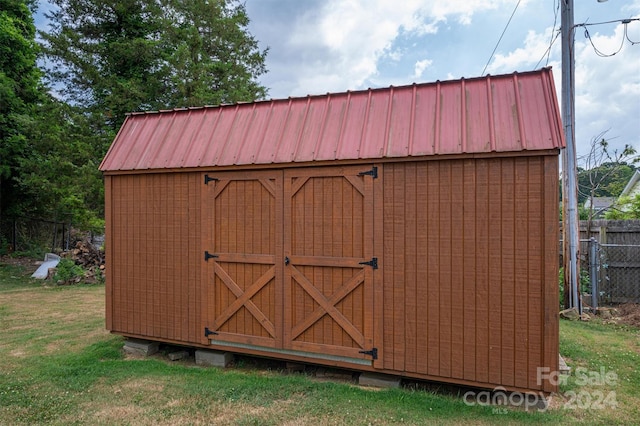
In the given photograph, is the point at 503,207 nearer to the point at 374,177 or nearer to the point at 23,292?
the point at 374,177

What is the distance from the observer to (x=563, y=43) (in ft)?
20.8

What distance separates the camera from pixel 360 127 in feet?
12.7

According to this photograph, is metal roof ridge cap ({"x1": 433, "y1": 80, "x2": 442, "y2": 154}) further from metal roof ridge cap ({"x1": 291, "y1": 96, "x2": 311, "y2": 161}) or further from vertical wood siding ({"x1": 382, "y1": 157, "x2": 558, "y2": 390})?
metal roof ridge cap ({"x1": 291, "y1": 96, "x2": 311, "y2": 161})

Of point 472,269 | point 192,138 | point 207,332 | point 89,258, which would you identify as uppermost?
point 192,138

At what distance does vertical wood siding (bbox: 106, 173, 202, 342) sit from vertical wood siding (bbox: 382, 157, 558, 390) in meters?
2.30

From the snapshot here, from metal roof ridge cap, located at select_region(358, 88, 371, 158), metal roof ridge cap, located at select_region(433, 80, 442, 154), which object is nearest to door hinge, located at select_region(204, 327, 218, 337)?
metal roof ridge cap, located at select_region(358, 88, 371, 158)

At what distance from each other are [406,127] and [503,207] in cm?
116

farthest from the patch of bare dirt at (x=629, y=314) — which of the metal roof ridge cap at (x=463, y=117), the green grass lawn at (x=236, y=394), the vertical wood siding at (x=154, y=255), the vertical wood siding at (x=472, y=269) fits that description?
the vertical wood siding at (x=154, y=255)

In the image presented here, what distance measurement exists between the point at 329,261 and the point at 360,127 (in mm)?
1411

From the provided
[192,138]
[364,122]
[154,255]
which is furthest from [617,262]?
[154,255]

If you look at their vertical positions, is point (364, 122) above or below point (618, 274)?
above

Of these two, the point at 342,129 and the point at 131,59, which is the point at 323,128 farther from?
the point at 131,59

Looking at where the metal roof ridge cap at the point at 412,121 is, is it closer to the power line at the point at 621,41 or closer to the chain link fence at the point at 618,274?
the power line at the point at 621,41

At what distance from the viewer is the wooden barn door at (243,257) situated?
13.3 ft
